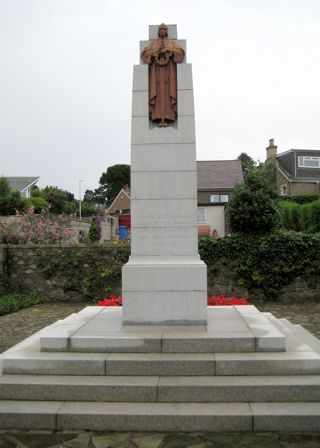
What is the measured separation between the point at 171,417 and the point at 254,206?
983 cm

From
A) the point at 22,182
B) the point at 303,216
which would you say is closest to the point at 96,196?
the point at 22,182

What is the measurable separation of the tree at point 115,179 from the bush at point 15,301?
5662 cm

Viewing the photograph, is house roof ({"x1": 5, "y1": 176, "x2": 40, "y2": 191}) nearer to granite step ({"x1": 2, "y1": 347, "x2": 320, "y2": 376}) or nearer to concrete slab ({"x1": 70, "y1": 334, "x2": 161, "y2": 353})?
concrete slab ({"x1": 70, "y1": 334, "x2": 161, "y2": 353})

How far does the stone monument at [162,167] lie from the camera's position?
20.4 ft

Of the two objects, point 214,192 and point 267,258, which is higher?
point 214,192

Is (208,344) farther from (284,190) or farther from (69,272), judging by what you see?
(284,190)

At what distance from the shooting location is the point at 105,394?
448 centimetres

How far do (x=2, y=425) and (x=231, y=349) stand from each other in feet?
8.36

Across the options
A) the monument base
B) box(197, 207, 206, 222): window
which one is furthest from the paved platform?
box(197, 207, 206, 222): window

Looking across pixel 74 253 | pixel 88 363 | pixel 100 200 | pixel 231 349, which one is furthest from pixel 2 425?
pixel 100 200

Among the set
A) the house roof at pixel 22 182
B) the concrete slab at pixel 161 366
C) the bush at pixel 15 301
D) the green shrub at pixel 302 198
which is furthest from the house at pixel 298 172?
the concrete slab at pixel 161 366

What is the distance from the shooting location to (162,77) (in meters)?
6.41

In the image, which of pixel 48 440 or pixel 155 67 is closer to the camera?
pixel 48 440

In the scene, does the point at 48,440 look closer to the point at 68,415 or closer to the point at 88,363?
the point at 68,415
